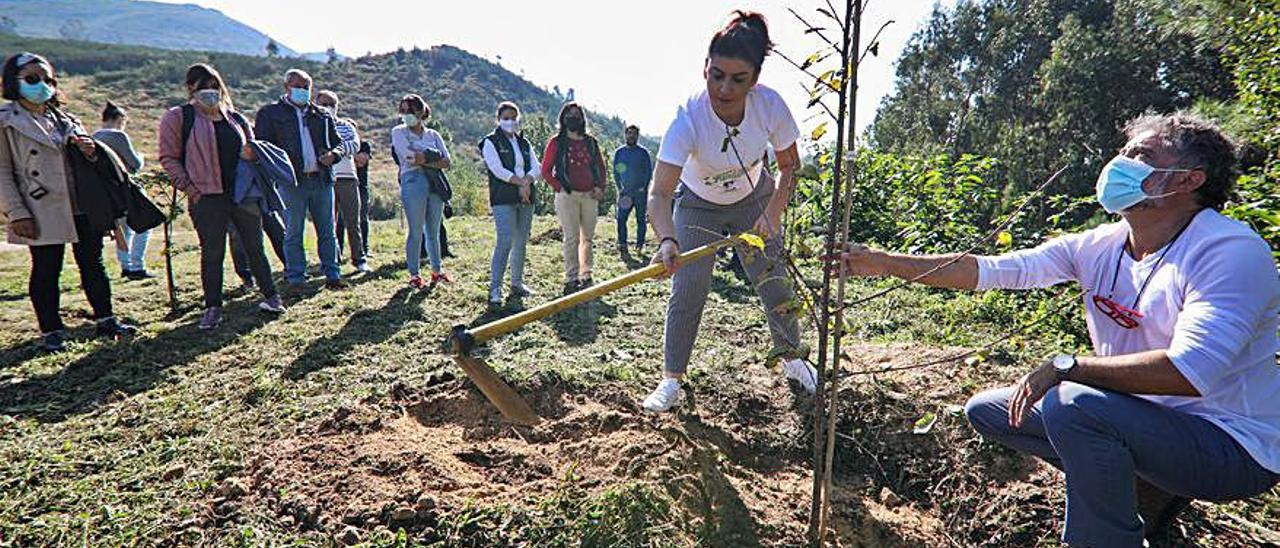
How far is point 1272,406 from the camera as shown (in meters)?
1.60

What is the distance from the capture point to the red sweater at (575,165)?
562cm

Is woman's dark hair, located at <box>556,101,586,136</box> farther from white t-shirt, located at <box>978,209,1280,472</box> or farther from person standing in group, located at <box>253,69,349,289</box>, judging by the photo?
white t-shirt, located at <box>978,209,1280,472</box>

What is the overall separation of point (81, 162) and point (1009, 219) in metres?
4.79

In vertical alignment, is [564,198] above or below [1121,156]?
below

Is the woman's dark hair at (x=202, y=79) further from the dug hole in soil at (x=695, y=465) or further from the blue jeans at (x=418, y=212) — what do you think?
the dug hole in soil at (x=695, y=465)

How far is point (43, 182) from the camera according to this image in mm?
3504

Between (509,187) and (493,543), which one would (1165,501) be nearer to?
(493,543)

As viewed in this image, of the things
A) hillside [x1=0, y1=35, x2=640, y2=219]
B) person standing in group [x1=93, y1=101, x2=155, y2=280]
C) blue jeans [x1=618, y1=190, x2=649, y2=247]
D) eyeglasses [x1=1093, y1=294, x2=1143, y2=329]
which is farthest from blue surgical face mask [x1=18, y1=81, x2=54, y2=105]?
hillside [x1=0, y1=35, x2=640, y2=219]

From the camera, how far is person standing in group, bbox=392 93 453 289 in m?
5.42

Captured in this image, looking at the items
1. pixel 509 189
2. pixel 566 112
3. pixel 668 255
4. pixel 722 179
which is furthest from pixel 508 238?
pixel 668 255

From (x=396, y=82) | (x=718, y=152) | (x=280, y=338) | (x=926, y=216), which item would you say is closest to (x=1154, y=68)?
(x=926, y=216)

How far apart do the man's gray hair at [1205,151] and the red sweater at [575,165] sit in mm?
4455

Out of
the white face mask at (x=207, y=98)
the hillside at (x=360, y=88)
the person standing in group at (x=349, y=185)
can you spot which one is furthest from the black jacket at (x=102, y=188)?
the hillside at (x=360, y=88)

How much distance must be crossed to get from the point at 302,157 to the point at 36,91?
1.67 meters
